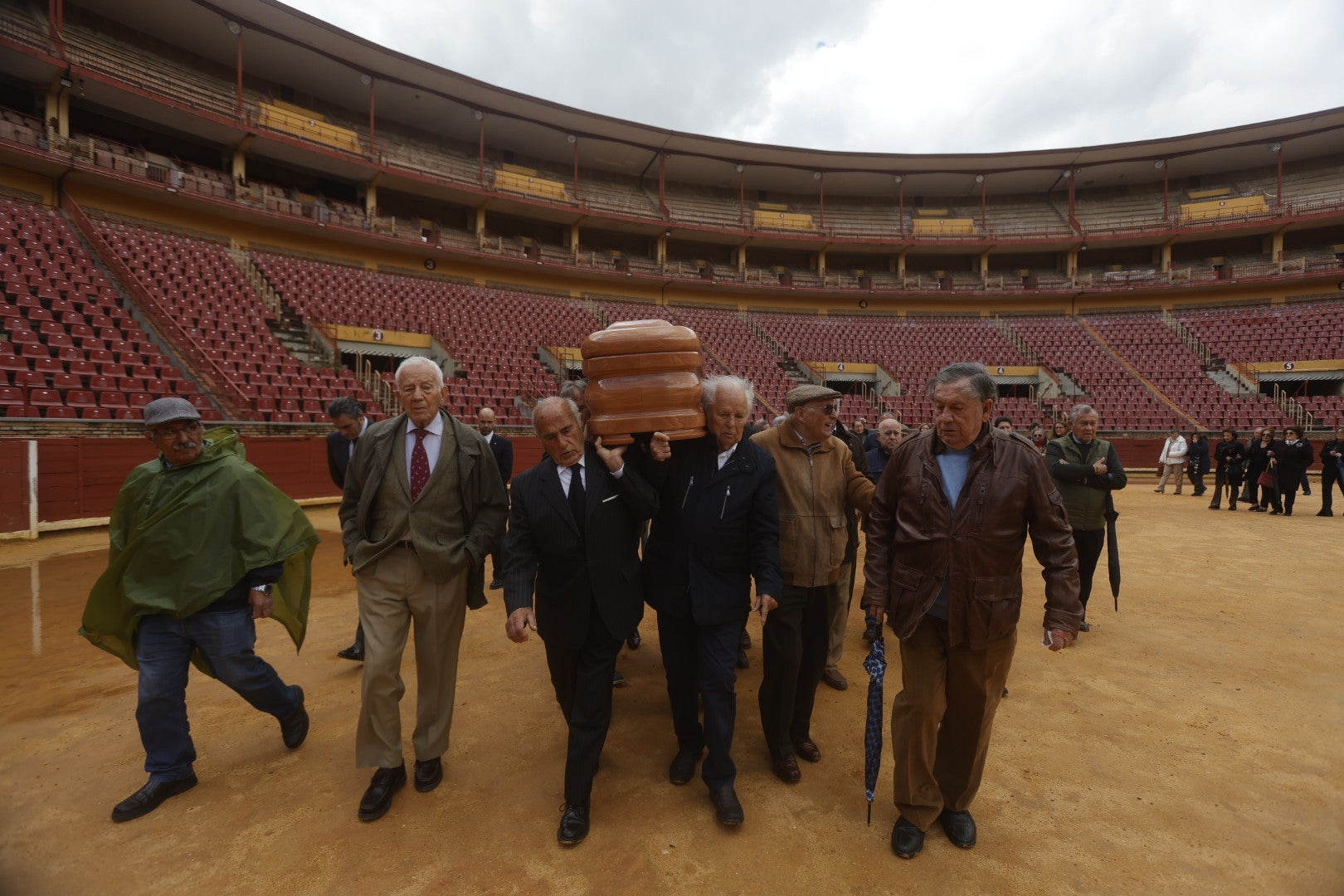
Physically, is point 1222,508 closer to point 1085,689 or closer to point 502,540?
point 1085,689

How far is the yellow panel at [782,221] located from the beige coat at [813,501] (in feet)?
89.7

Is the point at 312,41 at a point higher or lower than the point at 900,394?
higher

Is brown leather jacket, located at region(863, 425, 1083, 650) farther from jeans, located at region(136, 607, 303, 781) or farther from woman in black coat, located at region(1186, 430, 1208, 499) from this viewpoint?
woman in black coat, located at region(1186, 430, 1208, 499)

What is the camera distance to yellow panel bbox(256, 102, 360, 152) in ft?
61.6

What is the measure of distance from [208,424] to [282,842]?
9.82m

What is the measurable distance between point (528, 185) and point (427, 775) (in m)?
25.6

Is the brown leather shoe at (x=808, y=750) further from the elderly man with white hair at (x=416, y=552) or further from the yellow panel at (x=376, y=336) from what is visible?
the yellow panel at (x=376, y=336)

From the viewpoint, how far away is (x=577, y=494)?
253 cm

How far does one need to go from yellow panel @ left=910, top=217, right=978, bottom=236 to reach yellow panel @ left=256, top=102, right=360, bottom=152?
2557cm

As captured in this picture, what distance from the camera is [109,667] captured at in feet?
12.7

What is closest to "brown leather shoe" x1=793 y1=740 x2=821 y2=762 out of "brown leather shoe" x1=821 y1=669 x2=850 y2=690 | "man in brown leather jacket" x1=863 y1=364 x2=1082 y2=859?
"man in brown leather jacket" x1=863 y1=364 x2=1082 y2=859

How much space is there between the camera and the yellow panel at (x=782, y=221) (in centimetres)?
2792

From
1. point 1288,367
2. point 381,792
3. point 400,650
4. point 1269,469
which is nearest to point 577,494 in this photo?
point 400,650

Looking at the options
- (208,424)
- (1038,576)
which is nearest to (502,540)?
(1038,576)
